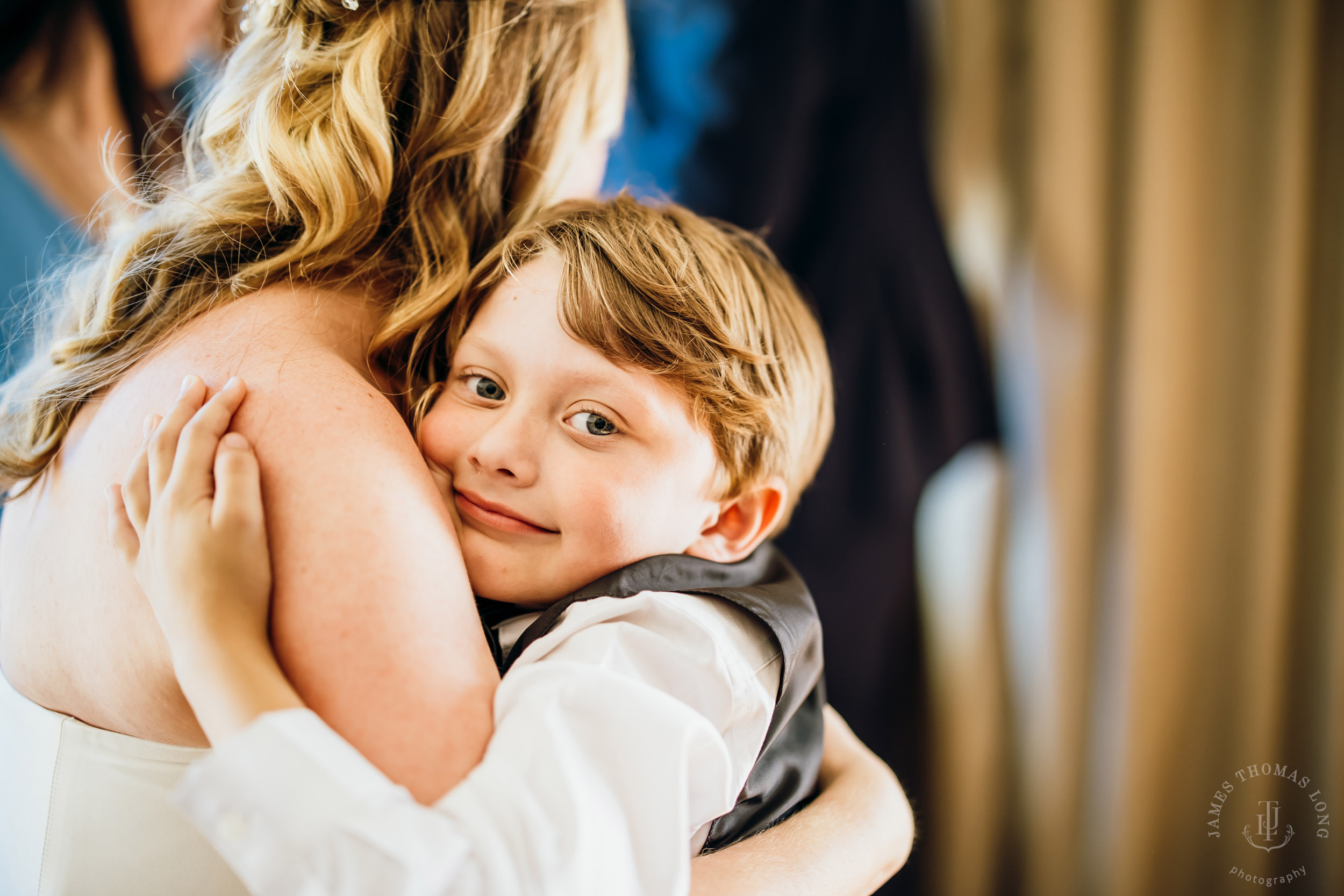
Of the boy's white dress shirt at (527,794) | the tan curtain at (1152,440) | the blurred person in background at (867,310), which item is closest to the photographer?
the boy's white dress shirt at (527,794)

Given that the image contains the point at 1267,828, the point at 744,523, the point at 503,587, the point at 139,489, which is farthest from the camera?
the point at 1267,828

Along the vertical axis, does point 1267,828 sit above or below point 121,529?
below

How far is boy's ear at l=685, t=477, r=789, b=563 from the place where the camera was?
0.81 meters

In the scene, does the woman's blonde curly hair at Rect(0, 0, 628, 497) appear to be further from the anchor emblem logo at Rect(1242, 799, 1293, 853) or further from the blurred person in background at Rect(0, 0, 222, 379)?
the anchor emblem logo at Rect(1242, 799, 1293, 853)

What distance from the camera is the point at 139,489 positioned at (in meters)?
0.55

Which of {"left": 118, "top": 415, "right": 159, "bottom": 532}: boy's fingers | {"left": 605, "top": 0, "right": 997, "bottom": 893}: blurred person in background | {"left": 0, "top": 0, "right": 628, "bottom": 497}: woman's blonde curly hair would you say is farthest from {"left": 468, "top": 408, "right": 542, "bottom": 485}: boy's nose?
{"left": 605, "top": 0, "right": 997, "bottom": 893}: blurred person in background

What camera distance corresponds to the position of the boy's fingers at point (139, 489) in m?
0.54

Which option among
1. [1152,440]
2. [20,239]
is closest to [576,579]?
[1152,440]

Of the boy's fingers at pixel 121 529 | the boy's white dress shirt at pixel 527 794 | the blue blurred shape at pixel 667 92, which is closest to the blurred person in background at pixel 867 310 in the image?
the blue blurred shape at pixel 667 92

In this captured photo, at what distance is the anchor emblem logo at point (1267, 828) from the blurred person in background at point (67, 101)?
6.62ft

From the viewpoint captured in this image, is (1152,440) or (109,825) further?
(1152,440)

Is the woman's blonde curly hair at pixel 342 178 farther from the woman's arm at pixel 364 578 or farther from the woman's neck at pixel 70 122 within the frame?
the woman's neck at pixel 70 122

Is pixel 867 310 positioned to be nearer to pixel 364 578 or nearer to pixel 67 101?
pixel 364 578

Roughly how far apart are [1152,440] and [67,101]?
185 cm
